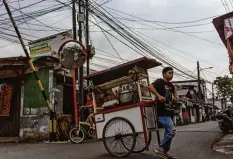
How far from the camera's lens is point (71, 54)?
1123 centimetres

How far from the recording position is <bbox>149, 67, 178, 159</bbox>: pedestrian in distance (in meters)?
5.94

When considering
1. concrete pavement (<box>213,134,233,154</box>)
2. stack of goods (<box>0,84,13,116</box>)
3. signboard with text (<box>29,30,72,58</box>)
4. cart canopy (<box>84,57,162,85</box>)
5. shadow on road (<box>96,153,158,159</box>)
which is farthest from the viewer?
signboard with text (<box>29,30,72,58</box>)

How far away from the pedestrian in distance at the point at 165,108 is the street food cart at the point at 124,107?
1.29 feet

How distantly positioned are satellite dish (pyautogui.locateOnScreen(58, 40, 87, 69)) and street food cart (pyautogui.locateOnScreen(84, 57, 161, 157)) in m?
3.98

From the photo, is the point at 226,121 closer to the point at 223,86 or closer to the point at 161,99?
the point at 161,99

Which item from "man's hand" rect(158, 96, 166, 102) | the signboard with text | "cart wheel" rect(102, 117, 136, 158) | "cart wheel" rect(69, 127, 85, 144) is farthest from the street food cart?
the signboard with text

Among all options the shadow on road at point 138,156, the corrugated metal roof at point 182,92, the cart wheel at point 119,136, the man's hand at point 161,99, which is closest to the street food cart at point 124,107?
the cart wheel at point 119,136

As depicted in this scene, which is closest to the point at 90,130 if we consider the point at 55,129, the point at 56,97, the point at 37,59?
the point at 55,129

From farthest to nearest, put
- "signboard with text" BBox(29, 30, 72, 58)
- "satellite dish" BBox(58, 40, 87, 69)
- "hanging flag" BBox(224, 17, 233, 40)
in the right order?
"signboard with text" BBox(29, 30, 72, 58)
"satellite dish" BBox(58, 40, 87, 69)
"hanging flag" BBox(224, 17, 233, 40)

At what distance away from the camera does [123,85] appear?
723 centimetres

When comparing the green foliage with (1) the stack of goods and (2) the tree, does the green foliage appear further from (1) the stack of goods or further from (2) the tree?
(2) the tree

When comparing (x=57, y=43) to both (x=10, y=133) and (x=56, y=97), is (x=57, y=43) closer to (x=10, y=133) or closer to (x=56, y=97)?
(x=56, y=97)

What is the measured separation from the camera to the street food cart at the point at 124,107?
6406 mm

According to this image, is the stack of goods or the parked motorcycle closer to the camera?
the stack of goods
